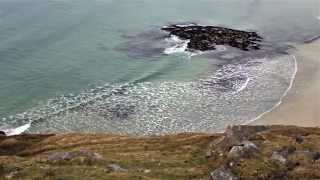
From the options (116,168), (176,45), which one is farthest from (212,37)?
(116,168)

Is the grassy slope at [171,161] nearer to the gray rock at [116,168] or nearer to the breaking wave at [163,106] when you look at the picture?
the gray rock at [116,168]

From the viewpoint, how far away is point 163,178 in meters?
35.2

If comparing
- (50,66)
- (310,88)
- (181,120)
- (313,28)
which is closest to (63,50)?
(50,66)

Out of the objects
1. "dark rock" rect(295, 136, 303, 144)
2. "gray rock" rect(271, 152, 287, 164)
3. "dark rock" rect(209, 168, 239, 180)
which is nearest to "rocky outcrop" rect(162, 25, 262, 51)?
"dark rock" rect(295, 136, 303, 144)

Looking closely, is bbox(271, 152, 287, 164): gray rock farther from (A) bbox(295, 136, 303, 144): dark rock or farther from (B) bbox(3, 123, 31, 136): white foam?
(B) bbox(3, 123, 31, 136): white foam

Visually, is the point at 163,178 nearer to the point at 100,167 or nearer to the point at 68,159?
the point at 100,167

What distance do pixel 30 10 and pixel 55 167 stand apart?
226ft

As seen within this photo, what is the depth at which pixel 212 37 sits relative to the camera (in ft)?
297

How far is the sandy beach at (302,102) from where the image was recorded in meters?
61.7

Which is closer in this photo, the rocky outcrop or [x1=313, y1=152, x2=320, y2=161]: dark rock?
[x1=313, y1=152, x2=320, y2=161]: dark rock

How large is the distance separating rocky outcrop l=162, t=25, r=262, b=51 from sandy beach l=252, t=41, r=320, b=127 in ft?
31.8

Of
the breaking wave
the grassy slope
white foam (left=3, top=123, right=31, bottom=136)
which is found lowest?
white foam (left=3, top=123, right=31, bottom=136)

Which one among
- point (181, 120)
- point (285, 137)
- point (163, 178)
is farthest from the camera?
point (181, 120)

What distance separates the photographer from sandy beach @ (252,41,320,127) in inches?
2430
